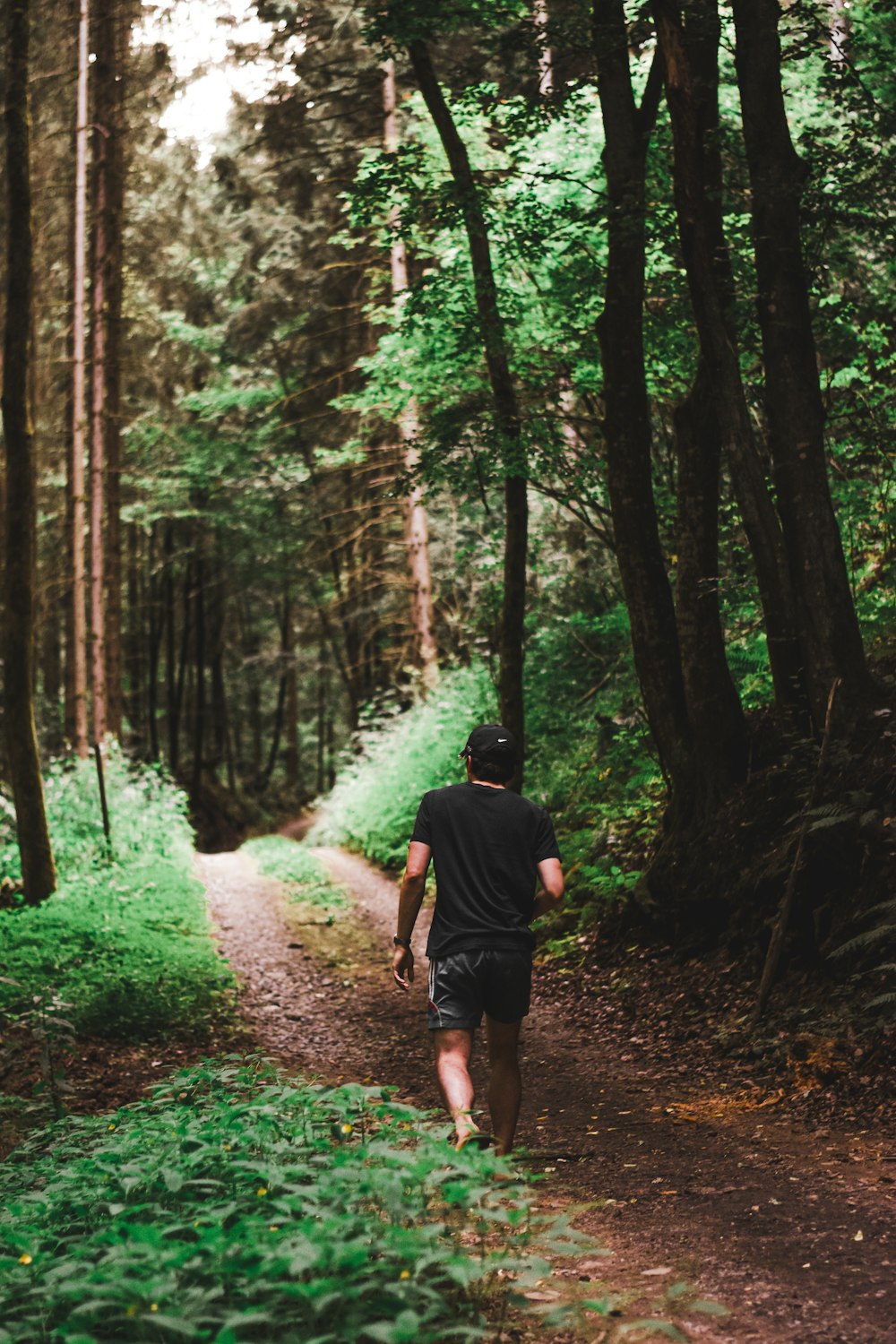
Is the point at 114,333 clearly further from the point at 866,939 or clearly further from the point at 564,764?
the point at 866,939

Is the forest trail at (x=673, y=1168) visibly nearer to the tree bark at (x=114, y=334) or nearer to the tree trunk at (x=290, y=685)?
the tree bark at (x=114, y=334)

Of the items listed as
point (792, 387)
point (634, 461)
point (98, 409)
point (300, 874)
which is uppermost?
point (98, 409)

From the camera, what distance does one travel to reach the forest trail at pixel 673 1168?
3.78 meters

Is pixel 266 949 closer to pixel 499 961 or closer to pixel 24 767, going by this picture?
pixel 24 767

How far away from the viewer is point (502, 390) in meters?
12.6

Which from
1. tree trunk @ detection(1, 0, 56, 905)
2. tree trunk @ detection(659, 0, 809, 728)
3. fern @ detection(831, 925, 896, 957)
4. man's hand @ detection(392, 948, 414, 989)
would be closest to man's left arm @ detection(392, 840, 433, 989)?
man's hand @ detection(392, 948, 414, 989)

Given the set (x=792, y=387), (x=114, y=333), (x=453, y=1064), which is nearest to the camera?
(x=453, y=1064)

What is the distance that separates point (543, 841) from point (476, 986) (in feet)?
2.27

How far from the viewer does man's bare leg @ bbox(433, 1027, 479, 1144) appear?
452cm

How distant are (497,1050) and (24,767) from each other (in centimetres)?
888

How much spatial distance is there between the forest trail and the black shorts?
93 cm

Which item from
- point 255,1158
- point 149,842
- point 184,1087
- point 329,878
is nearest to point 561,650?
point 329,878

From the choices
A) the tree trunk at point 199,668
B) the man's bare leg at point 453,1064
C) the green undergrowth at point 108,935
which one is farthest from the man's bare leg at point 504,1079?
the tree trunk at point 199,668

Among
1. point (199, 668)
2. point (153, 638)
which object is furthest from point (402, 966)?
point (153, 638)
